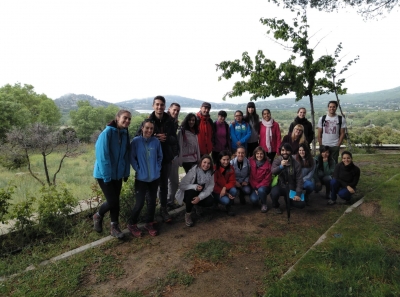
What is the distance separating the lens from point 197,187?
13.8 ft

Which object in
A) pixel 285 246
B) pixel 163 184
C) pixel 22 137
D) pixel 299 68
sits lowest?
pixel 285 246

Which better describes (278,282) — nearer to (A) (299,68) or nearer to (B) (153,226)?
(B) (153,226)

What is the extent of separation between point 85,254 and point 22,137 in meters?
9.12

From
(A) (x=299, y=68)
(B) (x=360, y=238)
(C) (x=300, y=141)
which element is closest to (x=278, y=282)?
(B) (x=360, y=238)

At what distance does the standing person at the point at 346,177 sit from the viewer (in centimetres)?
463

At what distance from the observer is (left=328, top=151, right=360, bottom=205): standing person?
182 inches

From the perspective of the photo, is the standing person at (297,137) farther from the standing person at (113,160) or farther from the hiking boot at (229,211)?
the standing person at (113,160)

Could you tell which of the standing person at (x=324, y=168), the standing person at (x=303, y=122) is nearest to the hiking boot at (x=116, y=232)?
the standing person at (x=324, y=168)

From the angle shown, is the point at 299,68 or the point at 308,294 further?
the point at 299,68

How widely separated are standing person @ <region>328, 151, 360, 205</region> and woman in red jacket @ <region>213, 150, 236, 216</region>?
1.87m

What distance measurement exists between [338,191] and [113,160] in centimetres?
393

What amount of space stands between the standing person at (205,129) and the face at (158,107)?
1167 mm

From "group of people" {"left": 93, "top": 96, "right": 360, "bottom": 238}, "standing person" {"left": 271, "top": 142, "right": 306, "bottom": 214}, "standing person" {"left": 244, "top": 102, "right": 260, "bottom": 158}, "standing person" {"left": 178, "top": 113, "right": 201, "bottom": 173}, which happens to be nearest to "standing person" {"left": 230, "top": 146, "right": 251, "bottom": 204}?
"group of people" {"left": 93, "top": 96, "right": 360, "bottom": 238}

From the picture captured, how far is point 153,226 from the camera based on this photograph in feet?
13.4
